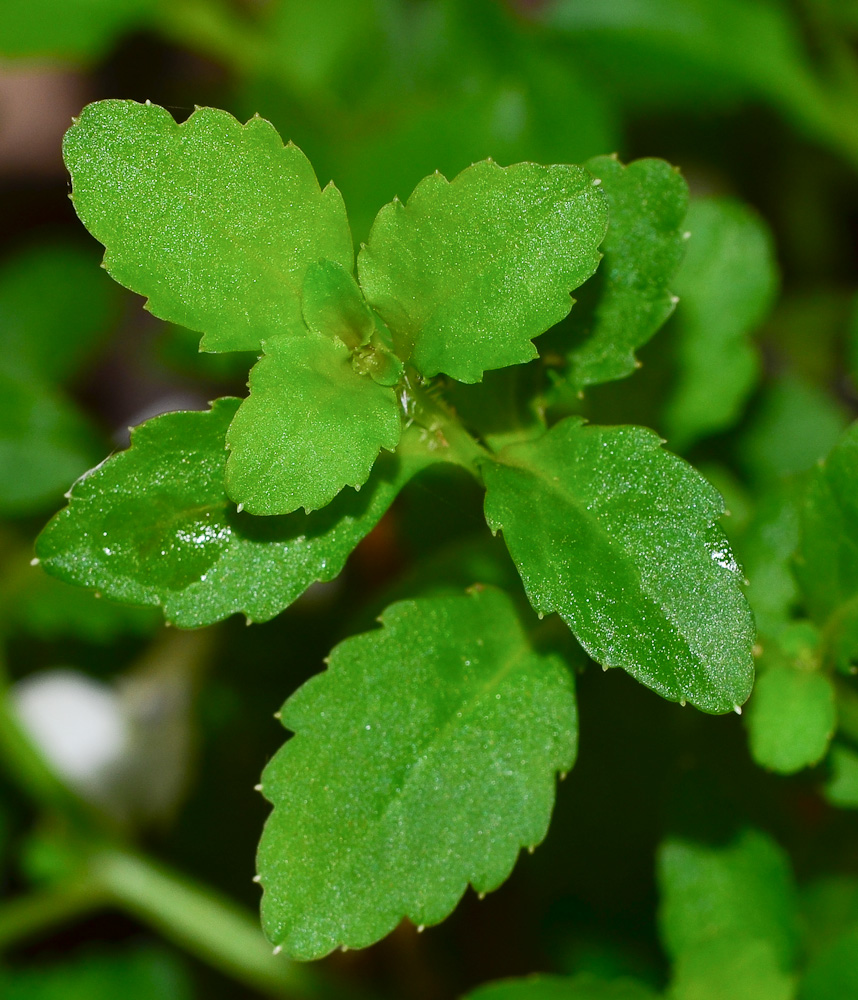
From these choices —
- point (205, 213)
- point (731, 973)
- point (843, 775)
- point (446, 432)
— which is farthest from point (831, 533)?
point (205, 213)

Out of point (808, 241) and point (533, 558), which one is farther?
point (808, 241)

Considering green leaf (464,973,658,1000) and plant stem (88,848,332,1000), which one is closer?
green leaf (464,973,658,1000)

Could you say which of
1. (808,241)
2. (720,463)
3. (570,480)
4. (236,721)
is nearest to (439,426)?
(570,480)

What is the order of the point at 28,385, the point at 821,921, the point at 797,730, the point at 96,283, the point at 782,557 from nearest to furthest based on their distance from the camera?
the point at 797,730, the point at 782,557, the point at 821,921, the point at 28,385, the point at 96,283

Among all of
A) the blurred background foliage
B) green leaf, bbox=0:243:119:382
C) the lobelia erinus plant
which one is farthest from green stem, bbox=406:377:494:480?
green leaf, bbox=0:243:119:382

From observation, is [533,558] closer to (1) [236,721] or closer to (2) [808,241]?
(1) [236,721]

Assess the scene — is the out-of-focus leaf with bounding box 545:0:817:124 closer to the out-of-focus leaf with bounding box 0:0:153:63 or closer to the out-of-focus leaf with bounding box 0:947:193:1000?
the out-of-focus leaf with bounding box 0:0:153:63
